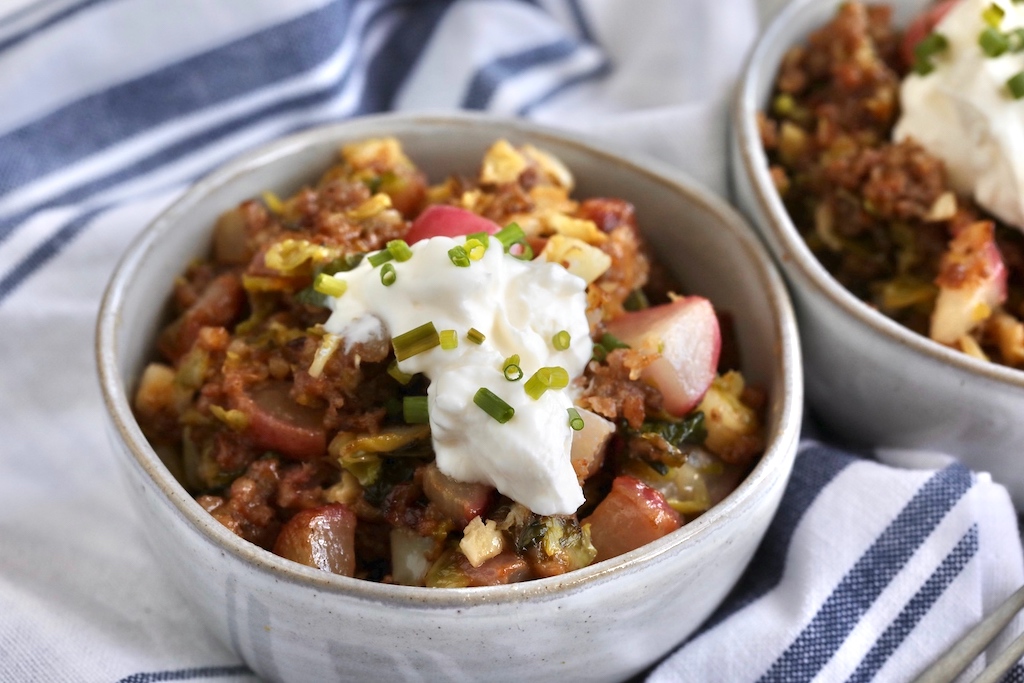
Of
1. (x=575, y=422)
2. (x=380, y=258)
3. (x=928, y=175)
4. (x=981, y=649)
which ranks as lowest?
(x=981, y=649)

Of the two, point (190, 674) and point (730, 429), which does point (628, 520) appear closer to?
point (730, 429)

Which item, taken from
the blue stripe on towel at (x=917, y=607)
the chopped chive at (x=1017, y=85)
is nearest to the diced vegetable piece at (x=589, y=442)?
the blue stripe on towel at (x=917, y=607)

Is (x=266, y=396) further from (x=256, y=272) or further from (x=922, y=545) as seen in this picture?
(x=922, y=545)

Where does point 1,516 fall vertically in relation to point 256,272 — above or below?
below

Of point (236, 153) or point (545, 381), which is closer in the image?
Result: point (545, 381)

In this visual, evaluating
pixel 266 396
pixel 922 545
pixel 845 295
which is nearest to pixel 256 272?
pixel 266 396

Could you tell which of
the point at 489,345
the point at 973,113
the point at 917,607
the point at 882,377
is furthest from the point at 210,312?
the point at 973,113
